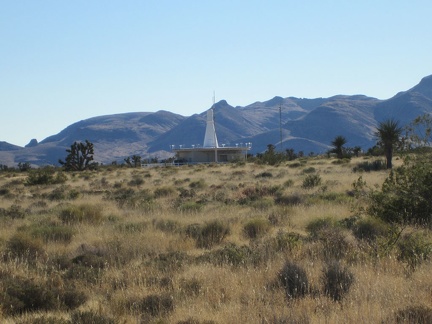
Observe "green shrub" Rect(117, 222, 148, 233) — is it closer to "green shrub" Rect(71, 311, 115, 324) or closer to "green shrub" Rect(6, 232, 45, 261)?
"green shrub" Rect(6, 232, 45, 261)

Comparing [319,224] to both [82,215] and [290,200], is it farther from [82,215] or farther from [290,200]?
[82,215]

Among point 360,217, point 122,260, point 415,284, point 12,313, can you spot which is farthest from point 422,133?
point 12,313

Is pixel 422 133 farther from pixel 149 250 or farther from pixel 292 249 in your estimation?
pixel 149 250

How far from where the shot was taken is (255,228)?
40.8 feet

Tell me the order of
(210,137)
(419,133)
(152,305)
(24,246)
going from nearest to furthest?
(152,305) → (24,246) → (419,133) → (210,137)

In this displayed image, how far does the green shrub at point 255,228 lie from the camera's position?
1223 cm

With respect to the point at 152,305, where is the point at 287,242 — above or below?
above

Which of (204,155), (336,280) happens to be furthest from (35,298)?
(204,155)

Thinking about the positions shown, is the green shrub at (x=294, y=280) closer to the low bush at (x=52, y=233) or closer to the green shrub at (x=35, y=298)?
the green shrub at (x=35, y=298)

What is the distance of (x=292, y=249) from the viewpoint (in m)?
9.61

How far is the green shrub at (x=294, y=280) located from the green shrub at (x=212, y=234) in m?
3.70

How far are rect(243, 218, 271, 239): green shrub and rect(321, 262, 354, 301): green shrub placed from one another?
4.55 m

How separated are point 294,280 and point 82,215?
9067 mm

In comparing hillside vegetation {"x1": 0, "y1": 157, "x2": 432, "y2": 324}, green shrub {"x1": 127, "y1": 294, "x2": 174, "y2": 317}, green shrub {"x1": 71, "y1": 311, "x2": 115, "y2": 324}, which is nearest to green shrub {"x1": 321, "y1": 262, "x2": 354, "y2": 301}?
hillside vegetation {"x1": 0, "y1": 157, "x2": 432, "y2": 324}
